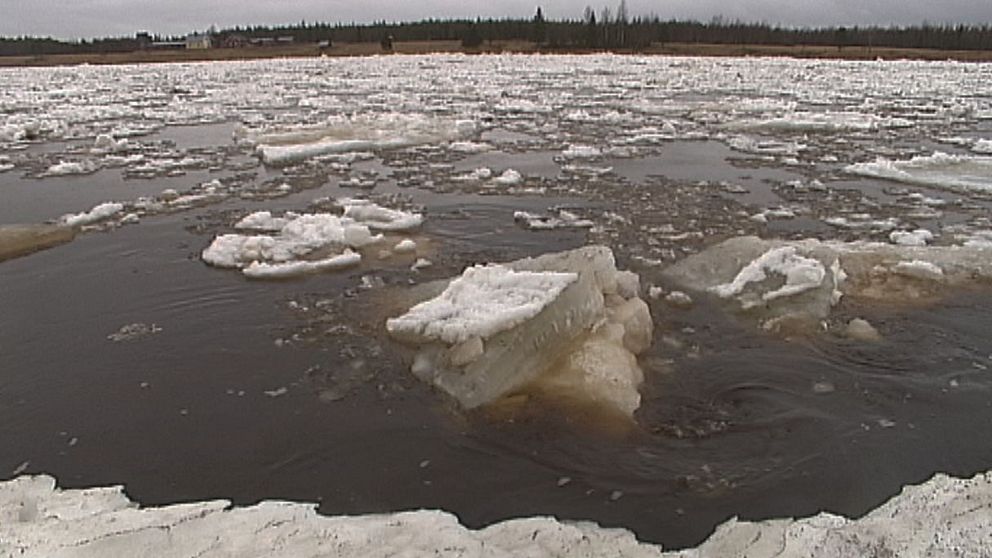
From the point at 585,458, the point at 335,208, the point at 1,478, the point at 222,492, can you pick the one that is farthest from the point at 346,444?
the point at 335,208

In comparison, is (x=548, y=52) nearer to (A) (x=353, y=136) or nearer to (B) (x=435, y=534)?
(A) (x=353, y=136)

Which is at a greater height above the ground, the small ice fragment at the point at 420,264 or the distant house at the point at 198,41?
the distant house at the point at 198,41

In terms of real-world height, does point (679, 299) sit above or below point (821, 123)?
below

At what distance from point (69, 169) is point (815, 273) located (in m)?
10.2

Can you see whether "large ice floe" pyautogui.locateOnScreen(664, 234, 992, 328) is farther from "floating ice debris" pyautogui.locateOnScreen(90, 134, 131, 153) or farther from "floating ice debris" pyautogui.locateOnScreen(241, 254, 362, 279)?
"floating ice debris" pyautogui.locateOnScreen(90, 134, 131, 153)

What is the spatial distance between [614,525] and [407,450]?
1.10 metres

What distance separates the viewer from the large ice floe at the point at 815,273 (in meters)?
5.27

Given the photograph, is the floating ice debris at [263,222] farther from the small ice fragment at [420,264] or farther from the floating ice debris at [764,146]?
the floating ice debris at [764,146]

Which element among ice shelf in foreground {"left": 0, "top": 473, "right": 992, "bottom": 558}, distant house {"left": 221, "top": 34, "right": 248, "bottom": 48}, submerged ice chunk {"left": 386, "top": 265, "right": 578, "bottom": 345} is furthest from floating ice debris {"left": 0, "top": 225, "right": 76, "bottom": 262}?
distant house {"left": 221, "top": 34, "right": 248, "bottom": 48}

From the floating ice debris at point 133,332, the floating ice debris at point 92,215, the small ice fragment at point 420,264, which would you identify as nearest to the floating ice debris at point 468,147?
the floating ice debris at point 92,215

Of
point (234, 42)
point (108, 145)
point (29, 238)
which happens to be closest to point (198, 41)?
point (234, 42)

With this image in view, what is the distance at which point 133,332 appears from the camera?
5039 millimetres

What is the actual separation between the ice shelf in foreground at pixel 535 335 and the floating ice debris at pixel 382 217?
268 cm

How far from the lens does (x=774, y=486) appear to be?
336 centimetres
